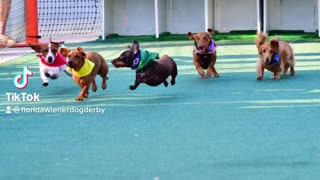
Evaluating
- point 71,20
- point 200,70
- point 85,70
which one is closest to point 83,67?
point 85,70

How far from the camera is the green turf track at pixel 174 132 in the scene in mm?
4074

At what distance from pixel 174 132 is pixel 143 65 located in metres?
1.64

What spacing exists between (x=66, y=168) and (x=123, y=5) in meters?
12.8

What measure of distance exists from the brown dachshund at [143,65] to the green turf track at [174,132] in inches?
7.5

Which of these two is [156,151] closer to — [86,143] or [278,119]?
[86,143]

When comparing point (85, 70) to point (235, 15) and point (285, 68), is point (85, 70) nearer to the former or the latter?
point (285, 68)

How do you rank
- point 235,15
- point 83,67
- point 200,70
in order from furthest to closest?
1. point 235,15
2. point 200,70
3. point 83,67

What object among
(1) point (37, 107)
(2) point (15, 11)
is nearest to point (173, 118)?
(1) point (37, 107)

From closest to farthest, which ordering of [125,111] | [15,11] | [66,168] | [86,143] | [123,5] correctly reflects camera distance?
[66,168]
[86,143]
[125,111]
[15,11]
[123,5]

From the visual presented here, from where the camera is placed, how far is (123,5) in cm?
1677

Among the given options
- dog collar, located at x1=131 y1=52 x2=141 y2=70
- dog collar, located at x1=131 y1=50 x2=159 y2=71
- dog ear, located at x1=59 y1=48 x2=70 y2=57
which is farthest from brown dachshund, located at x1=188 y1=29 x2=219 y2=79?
dog ear, located at x1=59 y1=48 x2=70 y2=57

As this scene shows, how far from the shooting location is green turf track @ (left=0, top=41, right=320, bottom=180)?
407 cm

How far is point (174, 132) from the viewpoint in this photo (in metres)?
5.21

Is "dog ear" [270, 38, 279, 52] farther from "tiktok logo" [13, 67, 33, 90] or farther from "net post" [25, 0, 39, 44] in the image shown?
"net post" [25, 0, 39, 44]
